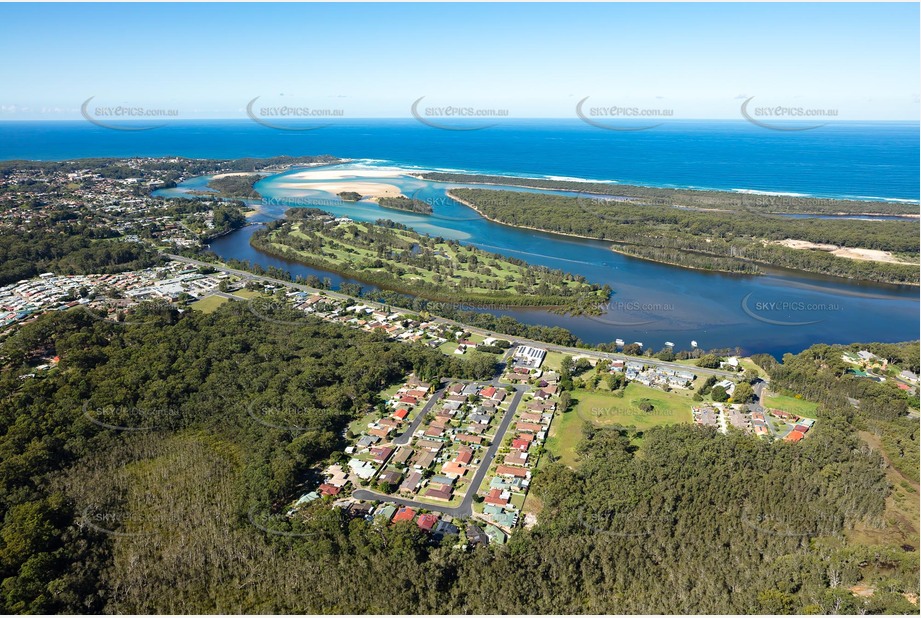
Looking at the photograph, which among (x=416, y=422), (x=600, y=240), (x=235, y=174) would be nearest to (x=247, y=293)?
(x=416, y=422)

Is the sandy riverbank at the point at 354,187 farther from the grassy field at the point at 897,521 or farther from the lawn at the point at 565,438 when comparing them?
the grassy field at the point at 897,521

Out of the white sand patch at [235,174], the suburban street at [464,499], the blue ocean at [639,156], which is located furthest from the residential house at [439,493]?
the white sand patch at [235,174]

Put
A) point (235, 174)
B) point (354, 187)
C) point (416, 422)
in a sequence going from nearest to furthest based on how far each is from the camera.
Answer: point (416, 422)
point (354, 187)
point (235, 174)

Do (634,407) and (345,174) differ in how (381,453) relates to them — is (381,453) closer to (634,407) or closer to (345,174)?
(634,407)

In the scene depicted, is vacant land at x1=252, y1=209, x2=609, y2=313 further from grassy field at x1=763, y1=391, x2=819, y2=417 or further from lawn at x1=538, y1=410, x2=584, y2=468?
lawn at x1=538, y1=410, x2=584, y2=468

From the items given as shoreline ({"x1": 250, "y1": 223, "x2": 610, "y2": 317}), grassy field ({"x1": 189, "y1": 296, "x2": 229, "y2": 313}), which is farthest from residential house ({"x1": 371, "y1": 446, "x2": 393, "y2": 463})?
grassy field ({"x1": 189, "y1": 296, "x2": 229, "y2": 313})

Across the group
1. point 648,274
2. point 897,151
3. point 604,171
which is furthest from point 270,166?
point 897,151
